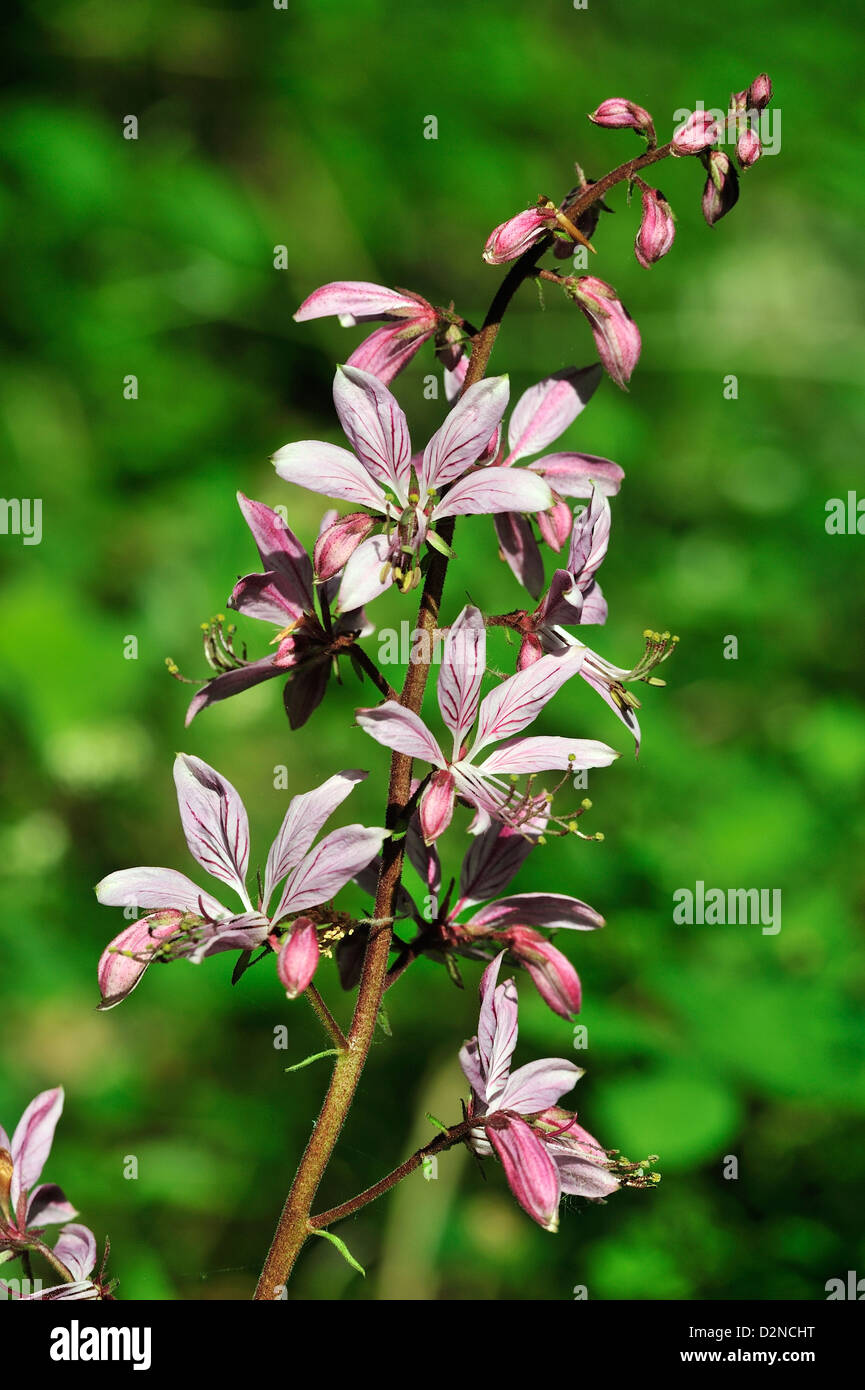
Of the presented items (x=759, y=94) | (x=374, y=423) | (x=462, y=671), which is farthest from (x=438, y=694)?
(x=759, y=94)

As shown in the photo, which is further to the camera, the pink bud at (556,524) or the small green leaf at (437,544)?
the pink bud at (556,524)

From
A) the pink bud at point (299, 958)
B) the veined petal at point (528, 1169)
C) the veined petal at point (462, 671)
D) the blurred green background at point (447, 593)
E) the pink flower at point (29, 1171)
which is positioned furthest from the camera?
the blurred green background at point (447, 593)

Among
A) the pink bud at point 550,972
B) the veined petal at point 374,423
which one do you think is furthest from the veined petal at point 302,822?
the veined petal at point 374,423

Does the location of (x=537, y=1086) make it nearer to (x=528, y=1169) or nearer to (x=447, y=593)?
(x=528, y=1169)

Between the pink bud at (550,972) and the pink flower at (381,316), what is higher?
the pink flower at (381,316)

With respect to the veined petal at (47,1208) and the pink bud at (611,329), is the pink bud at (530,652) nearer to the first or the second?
the pink bud at (611,329)

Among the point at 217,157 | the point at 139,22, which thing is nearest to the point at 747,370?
the point at 217,157

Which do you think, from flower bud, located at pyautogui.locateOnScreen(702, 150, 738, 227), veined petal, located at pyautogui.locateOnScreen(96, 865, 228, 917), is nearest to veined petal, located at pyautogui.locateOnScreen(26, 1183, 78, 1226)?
veined petal, located at pyautogui.locateOnScreen(96, 865, 228, 917)

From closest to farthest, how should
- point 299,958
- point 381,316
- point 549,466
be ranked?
1. point 299,958
2. point 381,316
3. point 549,466
